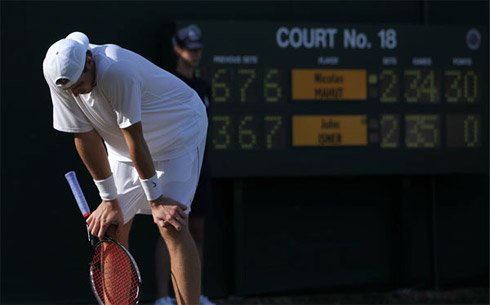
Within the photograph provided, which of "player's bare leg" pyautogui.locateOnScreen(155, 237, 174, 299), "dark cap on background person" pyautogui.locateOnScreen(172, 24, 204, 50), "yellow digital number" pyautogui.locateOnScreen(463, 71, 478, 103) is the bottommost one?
"player's bare leg" pyautogui.locateOnScreen(155, 237, 174, 299)

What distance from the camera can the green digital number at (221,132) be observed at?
Answer: 696 centimetres

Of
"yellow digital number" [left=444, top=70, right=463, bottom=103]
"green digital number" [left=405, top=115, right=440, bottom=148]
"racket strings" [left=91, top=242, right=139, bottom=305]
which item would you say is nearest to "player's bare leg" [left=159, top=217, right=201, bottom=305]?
"racket strings" [left=91, top=242, right=139, bottom=305]

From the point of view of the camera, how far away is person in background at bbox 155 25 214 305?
21.6 ft

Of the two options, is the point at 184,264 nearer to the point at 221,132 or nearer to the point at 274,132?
the point at 221,132

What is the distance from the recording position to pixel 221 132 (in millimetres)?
6977

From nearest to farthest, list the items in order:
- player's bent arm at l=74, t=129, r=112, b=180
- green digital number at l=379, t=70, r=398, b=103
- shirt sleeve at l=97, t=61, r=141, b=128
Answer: shirt sleeve at l=97, t=61, r=141, b=128 < player's bent arm at l=74, t=129, r=112, b=180 < green digital number at l=379, t=70, r=398, b=103

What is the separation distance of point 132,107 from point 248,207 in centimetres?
269

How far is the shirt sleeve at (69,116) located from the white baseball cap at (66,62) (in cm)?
26

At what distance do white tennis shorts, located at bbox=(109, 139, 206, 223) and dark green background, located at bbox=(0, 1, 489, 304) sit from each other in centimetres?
169

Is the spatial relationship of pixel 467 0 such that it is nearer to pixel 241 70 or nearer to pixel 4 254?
pixel 241 70

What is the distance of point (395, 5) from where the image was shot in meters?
7.72

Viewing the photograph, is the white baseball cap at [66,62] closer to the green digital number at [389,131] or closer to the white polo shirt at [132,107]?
the white polo shirt at [132,107]

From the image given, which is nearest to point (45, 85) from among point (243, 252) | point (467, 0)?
point (243, 252)

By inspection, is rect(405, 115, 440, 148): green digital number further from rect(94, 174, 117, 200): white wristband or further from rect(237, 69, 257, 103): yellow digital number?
rect(94, 174, 117, 200): white wristband
